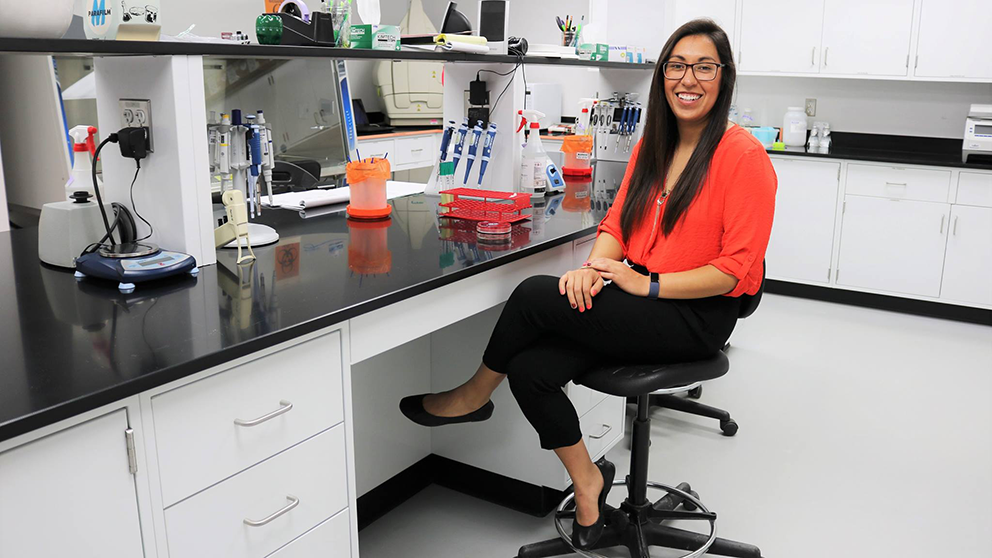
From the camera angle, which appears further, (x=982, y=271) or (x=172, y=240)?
(x=982, y=271)

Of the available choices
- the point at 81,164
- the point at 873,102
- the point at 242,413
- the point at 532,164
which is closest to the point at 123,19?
the point at 81,164

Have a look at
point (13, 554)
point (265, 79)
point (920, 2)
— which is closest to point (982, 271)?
point (920, 2)

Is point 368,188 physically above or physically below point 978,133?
below

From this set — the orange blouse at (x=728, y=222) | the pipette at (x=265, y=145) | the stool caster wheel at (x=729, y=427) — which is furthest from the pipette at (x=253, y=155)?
the stool caster wheel at (x=729, y=427)

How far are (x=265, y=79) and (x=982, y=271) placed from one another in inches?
155

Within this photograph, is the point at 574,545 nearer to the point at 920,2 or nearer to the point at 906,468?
the point at 906,468

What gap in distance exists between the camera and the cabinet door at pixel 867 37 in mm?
4305

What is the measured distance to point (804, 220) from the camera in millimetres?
4605

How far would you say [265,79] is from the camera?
13.6ft

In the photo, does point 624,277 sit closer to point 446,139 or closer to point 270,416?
point 270,416

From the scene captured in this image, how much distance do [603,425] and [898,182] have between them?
A: 107 inches

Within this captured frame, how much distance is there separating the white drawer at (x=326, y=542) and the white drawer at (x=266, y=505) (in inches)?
0.6

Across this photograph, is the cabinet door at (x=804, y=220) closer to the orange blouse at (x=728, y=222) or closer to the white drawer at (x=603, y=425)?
the white drawer at (x=603, y=425)

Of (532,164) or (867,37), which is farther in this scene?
(867,37)
